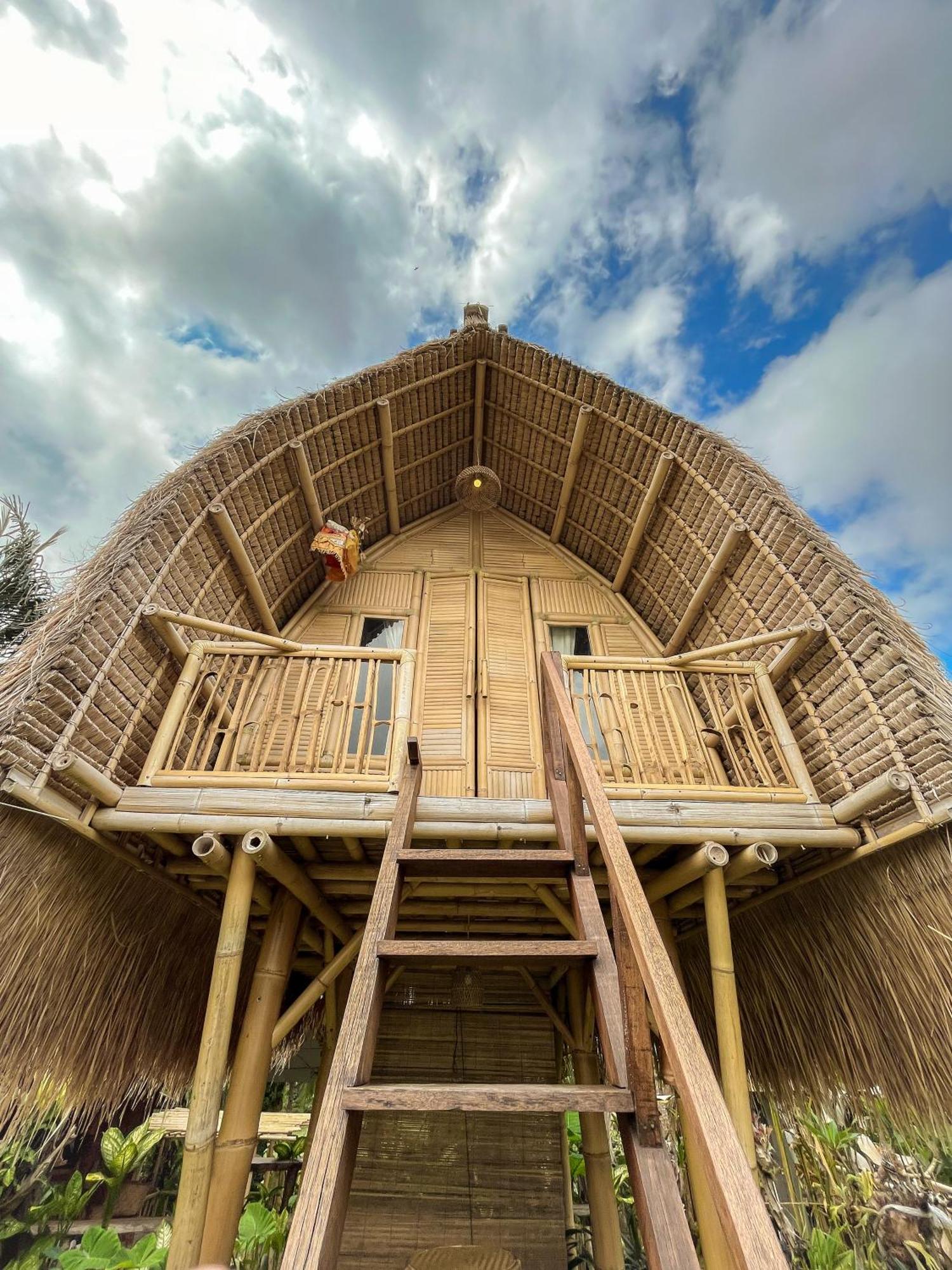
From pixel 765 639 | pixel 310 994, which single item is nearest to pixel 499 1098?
pixel 310 994

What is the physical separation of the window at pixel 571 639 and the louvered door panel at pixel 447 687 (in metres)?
0.76

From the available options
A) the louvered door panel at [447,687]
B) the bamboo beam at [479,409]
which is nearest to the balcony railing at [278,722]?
the louvered door panel at [447,687]

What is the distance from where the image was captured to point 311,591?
5.04 m

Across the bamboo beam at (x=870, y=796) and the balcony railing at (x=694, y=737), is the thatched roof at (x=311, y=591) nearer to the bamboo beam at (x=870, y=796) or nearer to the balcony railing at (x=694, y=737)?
the bamboo beam at (x=870, y=796)

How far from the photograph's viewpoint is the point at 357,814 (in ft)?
8.57

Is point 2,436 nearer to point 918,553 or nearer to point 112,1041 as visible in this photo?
point 112,1041

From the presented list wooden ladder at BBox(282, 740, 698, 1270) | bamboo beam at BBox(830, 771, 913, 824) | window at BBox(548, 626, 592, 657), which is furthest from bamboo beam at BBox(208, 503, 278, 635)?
bamboo beam at BBox(830, 771, 913, 824)

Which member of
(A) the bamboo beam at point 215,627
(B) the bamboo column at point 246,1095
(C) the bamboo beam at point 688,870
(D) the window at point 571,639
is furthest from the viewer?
(D) the window at point 571,639

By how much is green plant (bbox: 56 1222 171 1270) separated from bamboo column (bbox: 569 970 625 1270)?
453cm

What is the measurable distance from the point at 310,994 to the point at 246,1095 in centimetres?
48

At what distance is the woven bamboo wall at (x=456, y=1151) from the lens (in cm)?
379

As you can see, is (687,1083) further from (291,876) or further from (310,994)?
(310,994)

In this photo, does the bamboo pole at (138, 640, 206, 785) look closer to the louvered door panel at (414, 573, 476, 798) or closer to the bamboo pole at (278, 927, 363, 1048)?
the bamboo pole at (278, 927, 363, 1048)

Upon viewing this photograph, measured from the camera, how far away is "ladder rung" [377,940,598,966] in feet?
4.77
